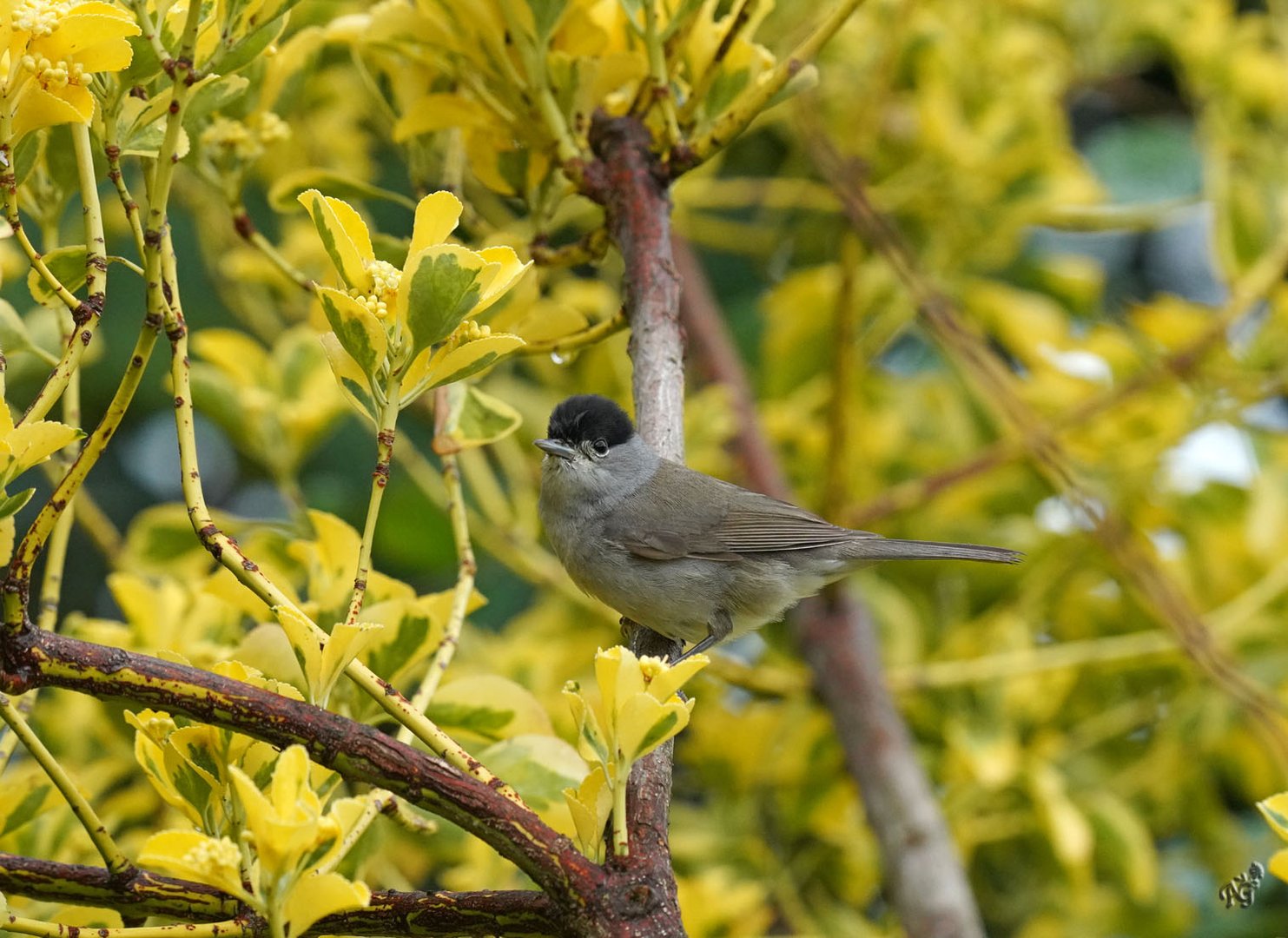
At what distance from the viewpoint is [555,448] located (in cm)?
297

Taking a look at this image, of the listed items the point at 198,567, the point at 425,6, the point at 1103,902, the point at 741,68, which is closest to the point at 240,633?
the point at 198,567

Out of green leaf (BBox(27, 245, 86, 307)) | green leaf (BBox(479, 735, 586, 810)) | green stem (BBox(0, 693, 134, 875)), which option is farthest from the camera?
green leaf (BBox(479, 735, 586, 810))

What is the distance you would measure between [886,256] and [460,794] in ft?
6.07

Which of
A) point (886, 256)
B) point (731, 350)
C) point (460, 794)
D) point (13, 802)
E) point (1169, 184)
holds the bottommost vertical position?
point (460, 794)

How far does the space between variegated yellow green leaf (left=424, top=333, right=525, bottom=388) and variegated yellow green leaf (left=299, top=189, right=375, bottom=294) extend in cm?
10

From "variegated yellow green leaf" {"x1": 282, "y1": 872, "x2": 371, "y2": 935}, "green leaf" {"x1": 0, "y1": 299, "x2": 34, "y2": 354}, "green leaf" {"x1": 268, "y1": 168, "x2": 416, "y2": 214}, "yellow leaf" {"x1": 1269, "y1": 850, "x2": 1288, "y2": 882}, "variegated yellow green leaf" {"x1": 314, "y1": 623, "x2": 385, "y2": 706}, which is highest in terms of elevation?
"green leaf" {"x1": 268, "y1": 168, "x2": 416, "y2": 214}

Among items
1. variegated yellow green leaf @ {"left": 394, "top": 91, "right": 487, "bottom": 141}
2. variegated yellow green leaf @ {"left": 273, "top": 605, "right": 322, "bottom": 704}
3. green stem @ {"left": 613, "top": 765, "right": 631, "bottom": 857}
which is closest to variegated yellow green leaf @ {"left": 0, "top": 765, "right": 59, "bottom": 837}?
variegated yellow green leaf @ {"left": 273, "top": 605, "right": 322, "bottom": 704}

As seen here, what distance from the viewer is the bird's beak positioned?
9.66 ft

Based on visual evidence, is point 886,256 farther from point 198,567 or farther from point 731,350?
point 198,567

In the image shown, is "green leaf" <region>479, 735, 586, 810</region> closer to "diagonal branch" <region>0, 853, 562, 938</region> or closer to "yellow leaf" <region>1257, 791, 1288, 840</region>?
"diagonal branch" <region>0, 853, 562, 938</region>

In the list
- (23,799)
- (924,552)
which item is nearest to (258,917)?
(23,799)

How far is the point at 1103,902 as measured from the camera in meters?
2.99

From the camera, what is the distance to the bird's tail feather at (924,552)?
8.99 ft

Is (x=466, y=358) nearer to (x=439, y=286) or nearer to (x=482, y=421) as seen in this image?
(x=439, y=286)
